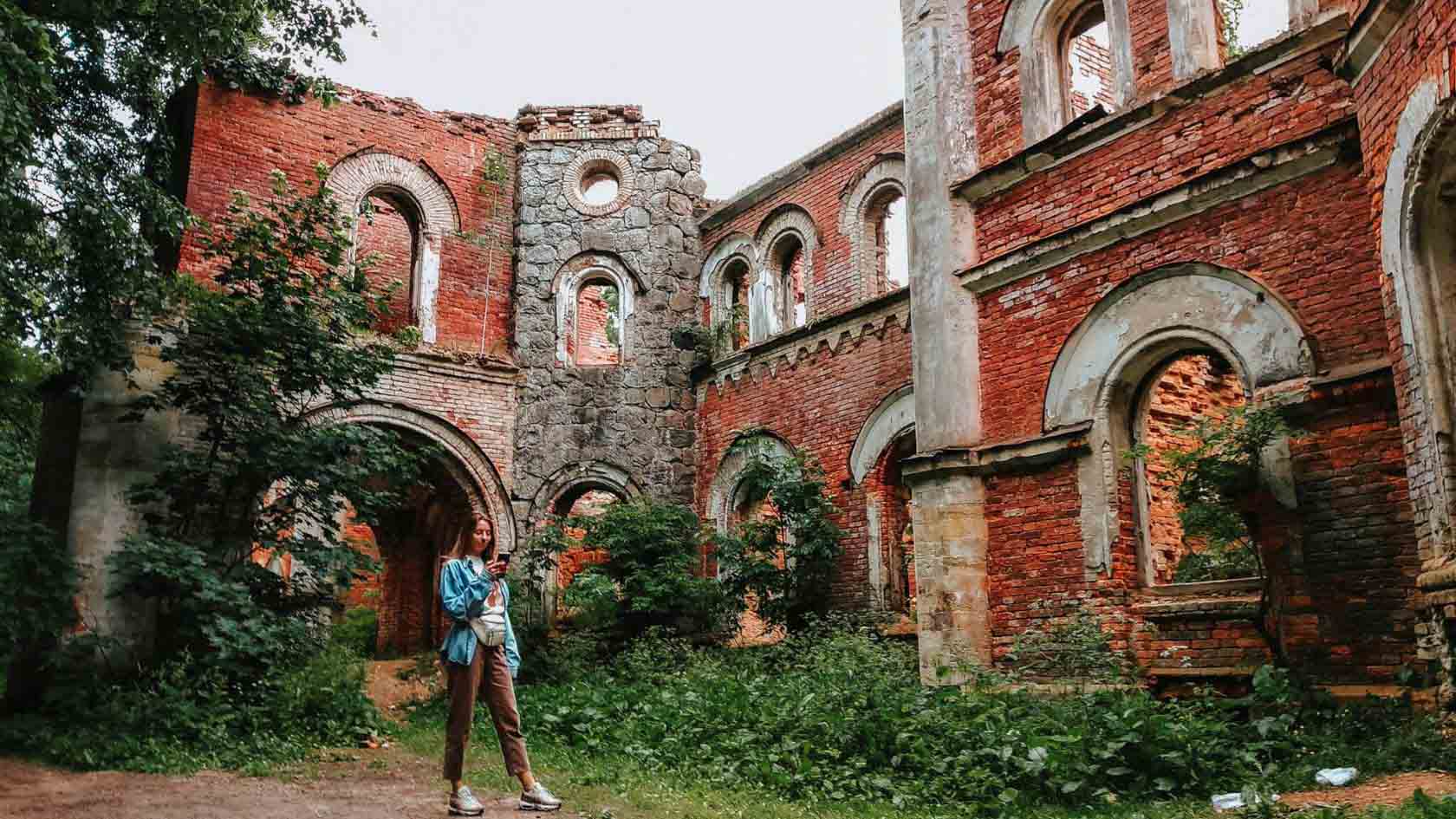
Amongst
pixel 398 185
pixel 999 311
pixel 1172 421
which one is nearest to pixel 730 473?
pixel 398 185

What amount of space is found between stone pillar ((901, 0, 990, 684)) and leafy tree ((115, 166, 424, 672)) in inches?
191

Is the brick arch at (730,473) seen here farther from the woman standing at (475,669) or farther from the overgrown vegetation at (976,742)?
the woman standing at (475,669)

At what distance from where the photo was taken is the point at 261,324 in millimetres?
9523

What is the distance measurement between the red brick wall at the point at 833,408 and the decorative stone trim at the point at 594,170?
3460 millimetres

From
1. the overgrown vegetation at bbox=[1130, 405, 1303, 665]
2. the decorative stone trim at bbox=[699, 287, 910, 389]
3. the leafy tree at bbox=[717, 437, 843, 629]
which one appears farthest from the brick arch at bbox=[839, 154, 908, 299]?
the overgrown vegetation at bbox=[1130, 405, 1303, 665]

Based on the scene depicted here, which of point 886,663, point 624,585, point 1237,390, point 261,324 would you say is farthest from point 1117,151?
point 624,585

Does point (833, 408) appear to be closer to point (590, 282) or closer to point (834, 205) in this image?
point (834, 205)

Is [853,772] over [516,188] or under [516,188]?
under

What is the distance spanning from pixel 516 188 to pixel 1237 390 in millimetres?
10990

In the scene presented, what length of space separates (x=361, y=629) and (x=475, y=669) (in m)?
14.9

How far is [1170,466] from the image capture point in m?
8.22

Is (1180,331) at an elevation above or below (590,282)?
below

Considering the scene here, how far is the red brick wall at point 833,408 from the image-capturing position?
13133 millimetres

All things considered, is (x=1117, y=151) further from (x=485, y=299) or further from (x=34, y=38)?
(x=485, y=299)
